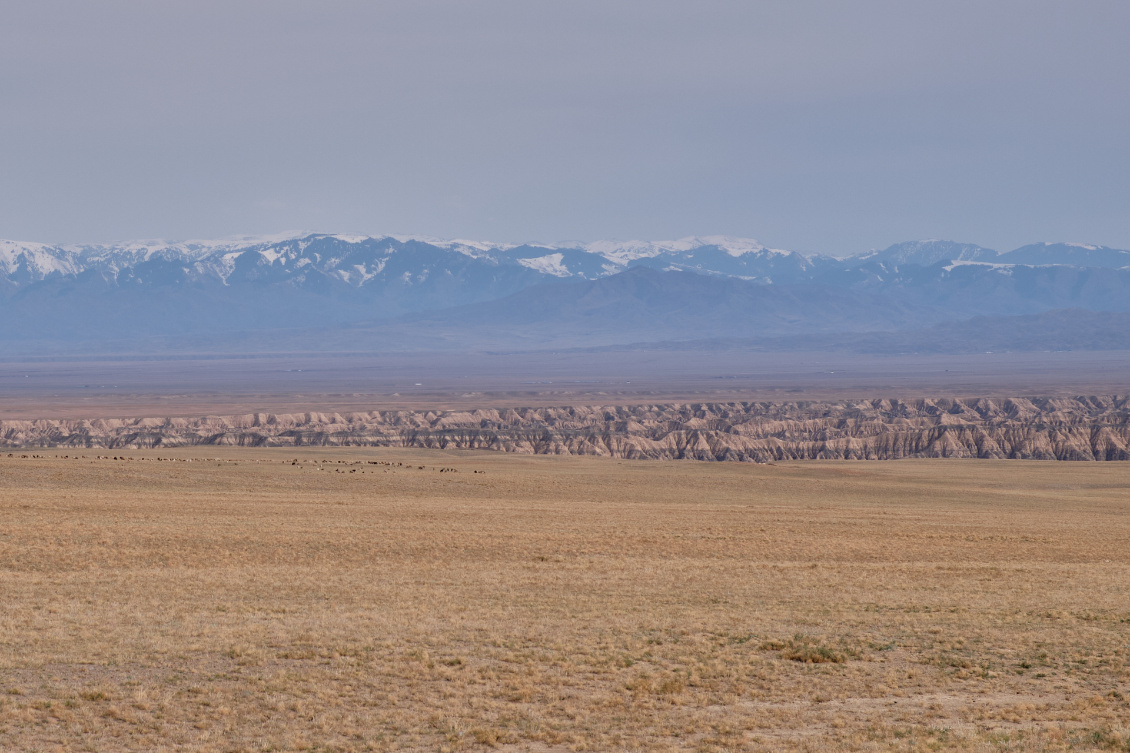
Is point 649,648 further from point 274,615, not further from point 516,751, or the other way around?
point 274,615

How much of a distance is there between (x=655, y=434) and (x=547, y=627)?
9417cm

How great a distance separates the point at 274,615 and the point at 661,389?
179 metres

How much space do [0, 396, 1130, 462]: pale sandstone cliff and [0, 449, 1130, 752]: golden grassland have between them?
60588 millimetres

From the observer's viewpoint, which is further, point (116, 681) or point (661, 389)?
point (661, 389)

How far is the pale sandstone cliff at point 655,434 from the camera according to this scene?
337ft

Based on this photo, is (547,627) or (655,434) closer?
(547,627)

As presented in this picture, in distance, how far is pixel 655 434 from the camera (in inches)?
4459

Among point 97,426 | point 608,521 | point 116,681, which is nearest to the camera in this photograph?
point 116,681

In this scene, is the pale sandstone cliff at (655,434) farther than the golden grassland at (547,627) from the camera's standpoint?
Yes

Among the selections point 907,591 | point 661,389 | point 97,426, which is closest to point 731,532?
point 907,591

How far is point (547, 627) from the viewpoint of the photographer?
19.6 m

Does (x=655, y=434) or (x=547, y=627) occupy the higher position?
(x=547, y=627)

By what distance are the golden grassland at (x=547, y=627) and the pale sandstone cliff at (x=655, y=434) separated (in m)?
60.6

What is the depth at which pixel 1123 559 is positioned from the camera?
3166 cm
